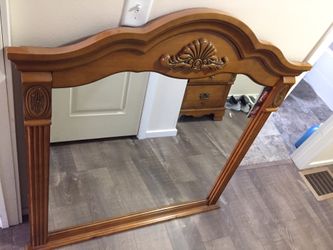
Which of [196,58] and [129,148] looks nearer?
[196,58]

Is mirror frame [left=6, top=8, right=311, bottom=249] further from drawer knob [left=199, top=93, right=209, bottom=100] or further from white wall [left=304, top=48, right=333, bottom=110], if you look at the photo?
white wall [left=304, top=48, right=333, bottom=110]

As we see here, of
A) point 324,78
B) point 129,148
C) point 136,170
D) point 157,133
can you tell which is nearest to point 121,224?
point 136,170

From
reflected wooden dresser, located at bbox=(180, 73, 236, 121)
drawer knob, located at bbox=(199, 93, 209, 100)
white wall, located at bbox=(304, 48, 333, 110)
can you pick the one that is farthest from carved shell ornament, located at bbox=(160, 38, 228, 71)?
white wall, located at bbox=(304, 48, 333, 110)

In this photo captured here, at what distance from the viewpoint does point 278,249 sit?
62.8 inches

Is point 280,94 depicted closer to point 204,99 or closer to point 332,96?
point 204,99

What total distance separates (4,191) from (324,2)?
129 centimetres

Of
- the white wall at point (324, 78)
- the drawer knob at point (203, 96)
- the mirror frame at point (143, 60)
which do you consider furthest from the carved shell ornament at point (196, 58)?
the white wall at point (324, 78)

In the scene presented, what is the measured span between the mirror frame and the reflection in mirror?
0.49ft

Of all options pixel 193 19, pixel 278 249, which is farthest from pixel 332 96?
pixel 193 19

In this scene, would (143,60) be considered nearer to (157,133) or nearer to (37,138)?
(37,138)

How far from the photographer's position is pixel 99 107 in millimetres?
1080

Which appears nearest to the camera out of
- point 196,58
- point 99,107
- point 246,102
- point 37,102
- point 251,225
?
point 37,102

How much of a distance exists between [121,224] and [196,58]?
90cm

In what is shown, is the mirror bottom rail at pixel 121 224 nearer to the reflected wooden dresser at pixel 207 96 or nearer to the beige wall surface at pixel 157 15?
the reflected wooden dresser at pixel 207 96
